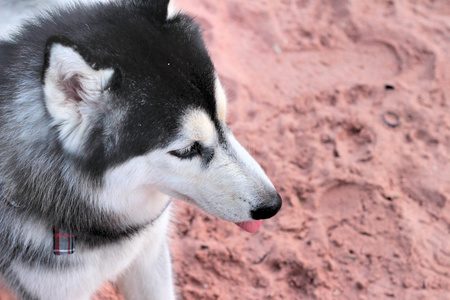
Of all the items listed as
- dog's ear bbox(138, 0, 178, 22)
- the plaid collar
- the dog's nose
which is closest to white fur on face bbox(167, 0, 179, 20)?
dog's ear bbox(138, 0, 178, 22)

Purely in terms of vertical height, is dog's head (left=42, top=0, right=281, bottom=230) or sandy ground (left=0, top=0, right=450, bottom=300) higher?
dog's head (left=42, top=0, right=281, bottom=230)

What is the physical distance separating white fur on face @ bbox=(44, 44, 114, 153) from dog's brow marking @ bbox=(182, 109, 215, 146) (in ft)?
1.06

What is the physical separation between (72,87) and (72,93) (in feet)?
0.08

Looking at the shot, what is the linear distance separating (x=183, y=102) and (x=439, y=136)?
251 centimetres

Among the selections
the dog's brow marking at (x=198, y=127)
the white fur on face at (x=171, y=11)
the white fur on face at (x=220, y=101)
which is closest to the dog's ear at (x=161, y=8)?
the white fur on face at (x=171, y=11)

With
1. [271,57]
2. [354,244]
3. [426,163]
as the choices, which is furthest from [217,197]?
[271,57]

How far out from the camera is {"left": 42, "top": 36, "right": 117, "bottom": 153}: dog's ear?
154cm

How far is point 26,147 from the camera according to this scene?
184 centimetres

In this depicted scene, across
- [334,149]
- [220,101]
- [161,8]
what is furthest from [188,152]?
[334,149]

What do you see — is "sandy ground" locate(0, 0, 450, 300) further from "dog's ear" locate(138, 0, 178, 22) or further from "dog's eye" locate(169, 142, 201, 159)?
"dog's ear" locate(138, 0, 178, 22)

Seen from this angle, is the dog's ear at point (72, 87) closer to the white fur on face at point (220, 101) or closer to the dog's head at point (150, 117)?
the dog's head at point (150, 117)

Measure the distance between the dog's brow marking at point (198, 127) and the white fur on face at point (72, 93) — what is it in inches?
12.7

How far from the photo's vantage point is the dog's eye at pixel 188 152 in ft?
5.90

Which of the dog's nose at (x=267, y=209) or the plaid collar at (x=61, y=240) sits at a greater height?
the plaid collar at (x=61, y=240)
